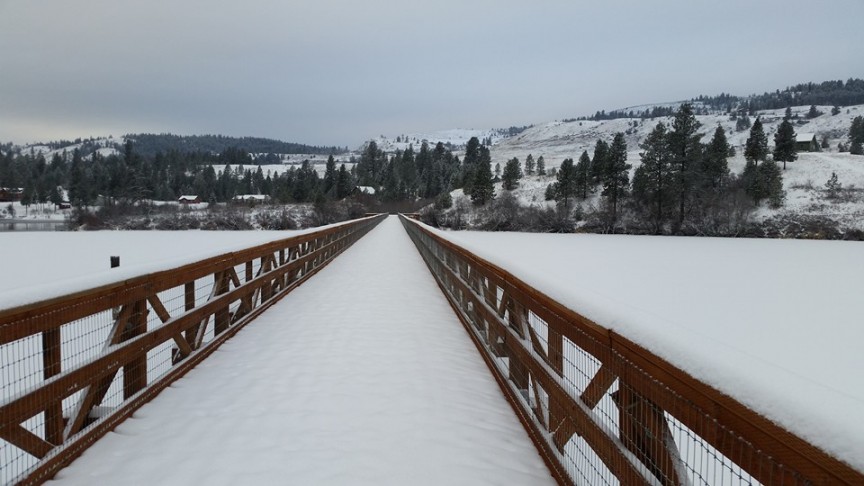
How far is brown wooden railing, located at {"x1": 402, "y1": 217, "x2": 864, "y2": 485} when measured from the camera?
4.39 feet

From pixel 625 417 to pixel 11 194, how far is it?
6425 inches

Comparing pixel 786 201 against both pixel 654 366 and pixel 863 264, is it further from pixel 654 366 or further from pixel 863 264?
pixel 654 366

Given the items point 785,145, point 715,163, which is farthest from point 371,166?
point 785,145

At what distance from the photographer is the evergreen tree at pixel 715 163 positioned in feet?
196

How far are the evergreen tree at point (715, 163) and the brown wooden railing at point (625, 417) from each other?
5984 centimetres

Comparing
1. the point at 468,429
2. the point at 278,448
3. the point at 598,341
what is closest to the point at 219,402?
the point at 278,448

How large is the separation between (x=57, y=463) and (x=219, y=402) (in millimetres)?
1209

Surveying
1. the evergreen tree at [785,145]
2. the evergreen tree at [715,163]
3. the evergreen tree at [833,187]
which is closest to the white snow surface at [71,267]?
the evergreen tree at [715,163]

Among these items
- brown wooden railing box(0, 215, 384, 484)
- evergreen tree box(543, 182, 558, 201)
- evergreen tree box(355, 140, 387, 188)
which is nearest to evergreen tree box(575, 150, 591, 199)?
evergreen tree box(543, 182, 558, 201)

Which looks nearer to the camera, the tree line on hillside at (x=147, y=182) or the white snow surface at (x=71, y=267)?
the white snow surface at (x=71, y=267)

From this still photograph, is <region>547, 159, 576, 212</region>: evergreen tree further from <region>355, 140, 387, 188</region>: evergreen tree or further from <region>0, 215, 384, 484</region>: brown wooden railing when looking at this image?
<region>0, 215, 384, 484</region>: brown wooden railing

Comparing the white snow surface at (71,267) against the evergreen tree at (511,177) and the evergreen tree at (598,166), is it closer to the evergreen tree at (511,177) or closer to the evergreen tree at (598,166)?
the evergreen tree at (598,166)

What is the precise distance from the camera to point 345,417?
3.76m

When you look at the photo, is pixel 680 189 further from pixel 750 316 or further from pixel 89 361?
pixel 89 361
